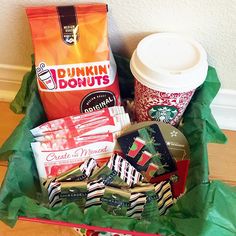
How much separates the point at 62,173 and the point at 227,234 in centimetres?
32

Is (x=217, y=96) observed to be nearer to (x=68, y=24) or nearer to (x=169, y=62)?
(x=169, y=62)

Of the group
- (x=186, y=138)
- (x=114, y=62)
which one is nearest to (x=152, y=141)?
(x=186, y=138)

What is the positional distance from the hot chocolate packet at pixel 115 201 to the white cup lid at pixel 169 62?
20 centimetres

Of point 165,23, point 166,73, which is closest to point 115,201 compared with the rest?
point 166,73

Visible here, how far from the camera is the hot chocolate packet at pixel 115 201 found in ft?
2.18

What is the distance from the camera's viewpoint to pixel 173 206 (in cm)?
63

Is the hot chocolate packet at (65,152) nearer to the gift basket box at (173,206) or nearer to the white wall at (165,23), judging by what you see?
the gift basket box at (173,206)

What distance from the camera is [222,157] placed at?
89 cm

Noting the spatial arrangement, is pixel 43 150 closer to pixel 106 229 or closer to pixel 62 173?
pixel 62 173

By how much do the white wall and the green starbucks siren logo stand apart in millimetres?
156

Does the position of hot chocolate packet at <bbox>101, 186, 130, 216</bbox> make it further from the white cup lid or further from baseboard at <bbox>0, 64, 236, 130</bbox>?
baseboard at <bbox>0, 64, 236, 130</bbox>

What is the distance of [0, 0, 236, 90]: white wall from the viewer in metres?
0.70

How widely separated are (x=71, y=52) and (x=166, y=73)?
0.19m

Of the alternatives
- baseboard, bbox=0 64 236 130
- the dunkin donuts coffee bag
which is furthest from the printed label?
baseboard, bbox=0 64 236 130
